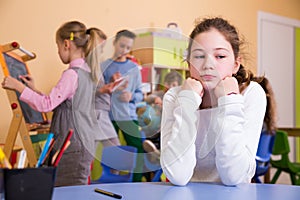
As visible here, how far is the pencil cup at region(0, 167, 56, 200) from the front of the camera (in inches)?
22.8

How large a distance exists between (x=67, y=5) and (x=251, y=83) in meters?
2.50

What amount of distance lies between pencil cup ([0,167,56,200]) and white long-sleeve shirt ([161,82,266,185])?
0.41 m

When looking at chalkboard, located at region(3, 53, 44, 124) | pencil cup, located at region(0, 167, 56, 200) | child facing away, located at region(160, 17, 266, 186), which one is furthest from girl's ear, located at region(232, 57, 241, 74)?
chalkboard, located at region(3, 53, 44, 124)

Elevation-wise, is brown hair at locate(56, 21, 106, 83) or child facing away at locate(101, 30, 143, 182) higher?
brown hair at locate(56, 21, 106, 83)

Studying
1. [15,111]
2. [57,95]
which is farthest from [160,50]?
[15,111]

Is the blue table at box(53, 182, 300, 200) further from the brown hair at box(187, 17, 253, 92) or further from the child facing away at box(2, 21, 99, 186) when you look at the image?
the child facing away at box(2, 21, 99, 186)

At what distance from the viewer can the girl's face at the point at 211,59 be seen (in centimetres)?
97

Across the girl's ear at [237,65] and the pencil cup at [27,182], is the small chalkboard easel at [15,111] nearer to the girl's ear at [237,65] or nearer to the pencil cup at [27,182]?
the girl's ear at [237,65]

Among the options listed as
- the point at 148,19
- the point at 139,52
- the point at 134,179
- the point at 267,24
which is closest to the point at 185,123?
the point at 139,52

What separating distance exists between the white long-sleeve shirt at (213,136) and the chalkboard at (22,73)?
1477 mm

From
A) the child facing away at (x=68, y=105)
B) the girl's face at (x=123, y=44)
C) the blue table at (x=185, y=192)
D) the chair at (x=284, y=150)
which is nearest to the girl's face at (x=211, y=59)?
the girl's face at (x=123, y=44)

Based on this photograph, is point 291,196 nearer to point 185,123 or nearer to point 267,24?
point 185,123

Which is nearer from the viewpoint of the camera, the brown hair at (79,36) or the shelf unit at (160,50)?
the shelf unit at (160,50)

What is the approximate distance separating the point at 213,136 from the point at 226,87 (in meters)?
0.13
